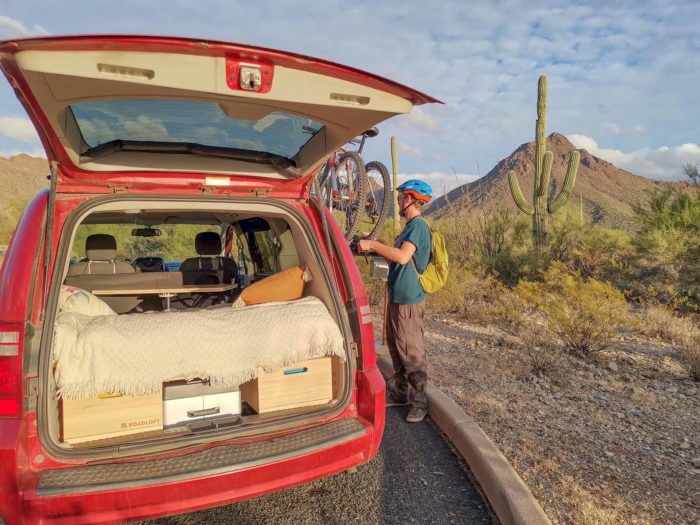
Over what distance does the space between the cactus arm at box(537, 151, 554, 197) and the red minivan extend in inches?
446

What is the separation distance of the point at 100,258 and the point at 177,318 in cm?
186

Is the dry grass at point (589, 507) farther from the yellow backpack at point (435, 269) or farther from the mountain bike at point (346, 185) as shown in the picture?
the mountain bike at point (346, 185)

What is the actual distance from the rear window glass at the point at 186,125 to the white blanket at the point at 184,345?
934 mm

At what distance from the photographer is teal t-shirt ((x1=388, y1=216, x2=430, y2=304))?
154 inches

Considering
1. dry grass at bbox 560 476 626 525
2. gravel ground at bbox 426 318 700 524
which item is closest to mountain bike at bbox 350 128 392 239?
gravel ground at bbox 426 318 700 524

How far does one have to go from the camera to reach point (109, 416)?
2.43 metres

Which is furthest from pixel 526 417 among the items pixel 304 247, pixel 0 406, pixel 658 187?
pixel 658 187

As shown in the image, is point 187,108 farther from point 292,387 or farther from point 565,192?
point 565,192

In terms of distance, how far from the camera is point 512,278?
11328mm

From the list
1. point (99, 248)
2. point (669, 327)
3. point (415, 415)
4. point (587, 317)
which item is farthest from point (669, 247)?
point (99, 248)

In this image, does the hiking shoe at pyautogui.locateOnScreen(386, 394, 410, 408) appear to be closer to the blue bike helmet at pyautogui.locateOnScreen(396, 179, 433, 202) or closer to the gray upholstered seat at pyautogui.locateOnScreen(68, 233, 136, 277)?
the blue bike helmet at pyautogui.locateOnScreen(396, 179, 433, 202)

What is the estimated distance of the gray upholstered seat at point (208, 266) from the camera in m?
4.56

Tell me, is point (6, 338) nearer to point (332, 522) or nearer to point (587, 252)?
point (332, 522)

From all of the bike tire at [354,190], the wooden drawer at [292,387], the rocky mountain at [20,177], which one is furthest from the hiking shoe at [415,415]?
the rocky mountain at [20,177]
